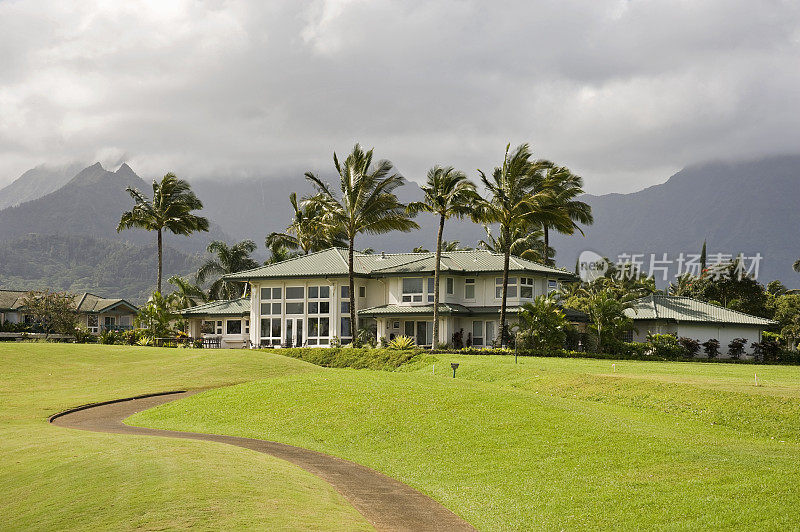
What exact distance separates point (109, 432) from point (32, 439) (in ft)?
9.19

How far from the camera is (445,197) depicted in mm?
46625

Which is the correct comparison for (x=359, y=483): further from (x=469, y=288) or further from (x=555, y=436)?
(x=469, y=288)

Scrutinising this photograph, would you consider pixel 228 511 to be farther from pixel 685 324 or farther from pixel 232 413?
pixel 685 324

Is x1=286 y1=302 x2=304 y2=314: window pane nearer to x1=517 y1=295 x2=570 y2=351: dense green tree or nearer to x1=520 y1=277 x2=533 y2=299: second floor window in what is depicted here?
x1=520 y1=277 x2=533 y2=299: second floor window

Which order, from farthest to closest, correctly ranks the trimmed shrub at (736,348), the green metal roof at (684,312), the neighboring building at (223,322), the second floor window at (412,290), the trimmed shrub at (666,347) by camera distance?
the neighboring building at (223,322) → the second floor window at (412,290) → the green metal roof at (684,312) → the trimmed shrub at (736,348) → the trimmed shrub at (666,347)

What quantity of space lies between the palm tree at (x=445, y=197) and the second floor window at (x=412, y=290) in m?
5.26

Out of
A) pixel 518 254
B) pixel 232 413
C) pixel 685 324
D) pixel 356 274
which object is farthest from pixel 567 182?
pixel 232 413

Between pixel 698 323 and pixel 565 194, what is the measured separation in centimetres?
1449

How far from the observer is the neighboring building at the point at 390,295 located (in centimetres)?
5181

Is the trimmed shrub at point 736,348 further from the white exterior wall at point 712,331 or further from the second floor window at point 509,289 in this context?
the second floor window at point 509,289

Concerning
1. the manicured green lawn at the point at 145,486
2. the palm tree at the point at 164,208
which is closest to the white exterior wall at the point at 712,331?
the palm tree at the point at 164,208

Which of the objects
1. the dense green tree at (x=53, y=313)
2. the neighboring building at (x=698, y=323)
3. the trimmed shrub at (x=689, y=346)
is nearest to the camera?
the trimmed shrub at (x=689, y=346)

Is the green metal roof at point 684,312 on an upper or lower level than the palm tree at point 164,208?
lower

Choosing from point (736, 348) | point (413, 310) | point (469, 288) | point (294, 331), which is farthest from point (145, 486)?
point (736, 348)
